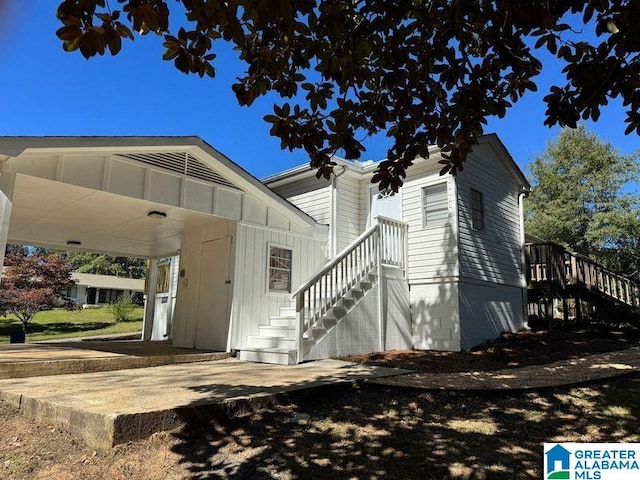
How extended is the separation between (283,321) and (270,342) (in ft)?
2.57

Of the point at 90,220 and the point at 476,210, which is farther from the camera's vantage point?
the point at 476,210

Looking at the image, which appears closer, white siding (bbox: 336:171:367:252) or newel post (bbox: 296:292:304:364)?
newel post (bbox: 296:292:304:364)

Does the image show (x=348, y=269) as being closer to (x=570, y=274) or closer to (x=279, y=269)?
(x=279, y=269)

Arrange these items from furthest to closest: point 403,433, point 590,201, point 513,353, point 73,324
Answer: point 73,324
point 590,201
point 513,353
point 403,433

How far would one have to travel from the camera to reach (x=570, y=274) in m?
12.5

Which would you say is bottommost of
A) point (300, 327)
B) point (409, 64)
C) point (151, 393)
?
point (151, 393)

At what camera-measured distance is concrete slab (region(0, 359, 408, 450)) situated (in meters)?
3.42

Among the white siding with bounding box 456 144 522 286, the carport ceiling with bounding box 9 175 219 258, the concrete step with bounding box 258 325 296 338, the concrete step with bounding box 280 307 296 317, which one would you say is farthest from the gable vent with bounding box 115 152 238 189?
the white siding with bounding box 456 144 522 286

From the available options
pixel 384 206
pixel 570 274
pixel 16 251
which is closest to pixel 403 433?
pixel 384 206

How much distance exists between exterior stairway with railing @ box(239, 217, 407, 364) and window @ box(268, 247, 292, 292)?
22.9 inches

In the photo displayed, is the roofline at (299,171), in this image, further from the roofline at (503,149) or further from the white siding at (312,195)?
the roofline at (503,149)

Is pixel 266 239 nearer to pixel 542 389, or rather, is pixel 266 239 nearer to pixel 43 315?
pixel 542 389

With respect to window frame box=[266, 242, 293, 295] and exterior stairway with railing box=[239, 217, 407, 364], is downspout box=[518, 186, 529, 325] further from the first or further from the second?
window frame box=[266, 242, 293, 295]

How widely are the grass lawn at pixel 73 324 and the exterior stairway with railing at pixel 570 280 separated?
20.2 meters
